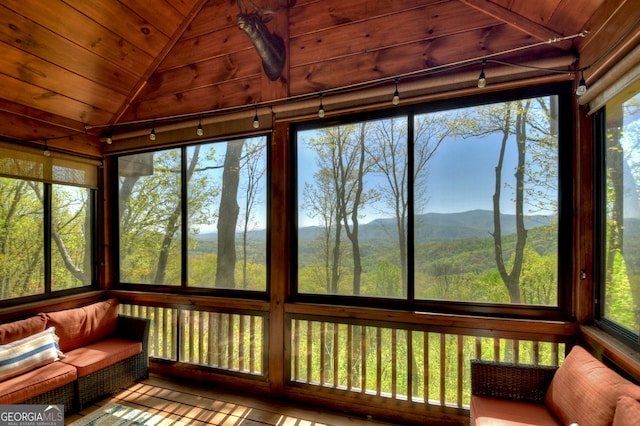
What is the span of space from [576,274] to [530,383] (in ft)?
2.55

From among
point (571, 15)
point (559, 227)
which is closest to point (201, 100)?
point (571, 15)

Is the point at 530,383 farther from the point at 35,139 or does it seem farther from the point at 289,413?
the point at 35,139

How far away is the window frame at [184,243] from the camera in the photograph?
2660mm

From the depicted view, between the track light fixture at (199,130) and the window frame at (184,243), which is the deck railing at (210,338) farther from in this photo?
the track light fixture at (199,130)

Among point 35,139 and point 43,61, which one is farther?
point 35,139

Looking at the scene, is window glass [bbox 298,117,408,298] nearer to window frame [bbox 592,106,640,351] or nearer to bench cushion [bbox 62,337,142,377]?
window frame [bbox 592,106,640,351]

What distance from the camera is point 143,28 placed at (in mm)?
2615

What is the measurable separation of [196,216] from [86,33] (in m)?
1.79

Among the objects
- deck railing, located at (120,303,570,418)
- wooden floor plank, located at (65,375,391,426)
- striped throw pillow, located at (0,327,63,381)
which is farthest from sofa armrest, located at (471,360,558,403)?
striped throw pillow, located at (0,327,63,381)

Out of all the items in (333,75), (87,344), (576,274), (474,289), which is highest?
(333,75)

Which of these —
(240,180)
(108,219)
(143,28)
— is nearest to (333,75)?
(240,180)

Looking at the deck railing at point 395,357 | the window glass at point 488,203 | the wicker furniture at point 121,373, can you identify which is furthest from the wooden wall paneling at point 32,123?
the window glass at point 488,203

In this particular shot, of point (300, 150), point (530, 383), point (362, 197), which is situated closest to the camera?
point (530, 383)

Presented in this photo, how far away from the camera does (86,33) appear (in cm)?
239
